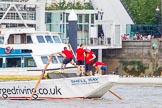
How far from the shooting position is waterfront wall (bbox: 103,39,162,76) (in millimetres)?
94312

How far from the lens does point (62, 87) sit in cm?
5250

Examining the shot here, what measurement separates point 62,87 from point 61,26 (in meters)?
43.6

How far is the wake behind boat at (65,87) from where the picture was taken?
52062 millimetres

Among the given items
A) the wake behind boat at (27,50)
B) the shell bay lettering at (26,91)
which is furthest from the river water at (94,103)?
the wake behind boat at (27,50)

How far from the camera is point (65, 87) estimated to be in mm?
52406

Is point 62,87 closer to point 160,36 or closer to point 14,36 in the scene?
point 14,36

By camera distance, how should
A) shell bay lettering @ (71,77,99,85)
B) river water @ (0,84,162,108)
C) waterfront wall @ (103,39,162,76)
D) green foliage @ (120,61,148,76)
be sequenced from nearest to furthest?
river water @ (0,84,162,108) < shell bay lettering @ (71,77,99,85) < green foliage @ (120,61,148,76) < waterfront wall @ (103,39,162,76)

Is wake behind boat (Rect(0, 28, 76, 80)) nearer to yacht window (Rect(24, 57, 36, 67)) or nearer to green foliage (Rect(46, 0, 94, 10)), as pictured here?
yacht window (Rect(24, 57, 36, 67))

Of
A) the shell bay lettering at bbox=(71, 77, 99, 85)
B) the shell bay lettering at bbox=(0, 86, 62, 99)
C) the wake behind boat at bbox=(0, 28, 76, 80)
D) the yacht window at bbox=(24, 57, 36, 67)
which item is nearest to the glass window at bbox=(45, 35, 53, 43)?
the wake behind boat at bbox=(0, 28, 76, 80)

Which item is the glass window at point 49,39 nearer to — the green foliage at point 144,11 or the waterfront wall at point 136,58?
the waterfront wall at point 136,58

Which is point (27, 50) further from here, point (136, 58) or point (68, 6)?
point (68, 6)

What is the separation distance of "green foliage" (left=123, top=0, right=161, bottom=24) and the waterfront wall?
43.3 ft

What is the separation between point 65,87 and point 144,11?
192ft

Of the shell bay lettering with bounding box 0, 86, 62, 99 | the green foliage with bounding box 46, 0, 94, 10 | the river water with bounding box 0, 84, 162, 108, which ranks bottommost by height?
the river water with bounding box 0, 84, 162, 108
